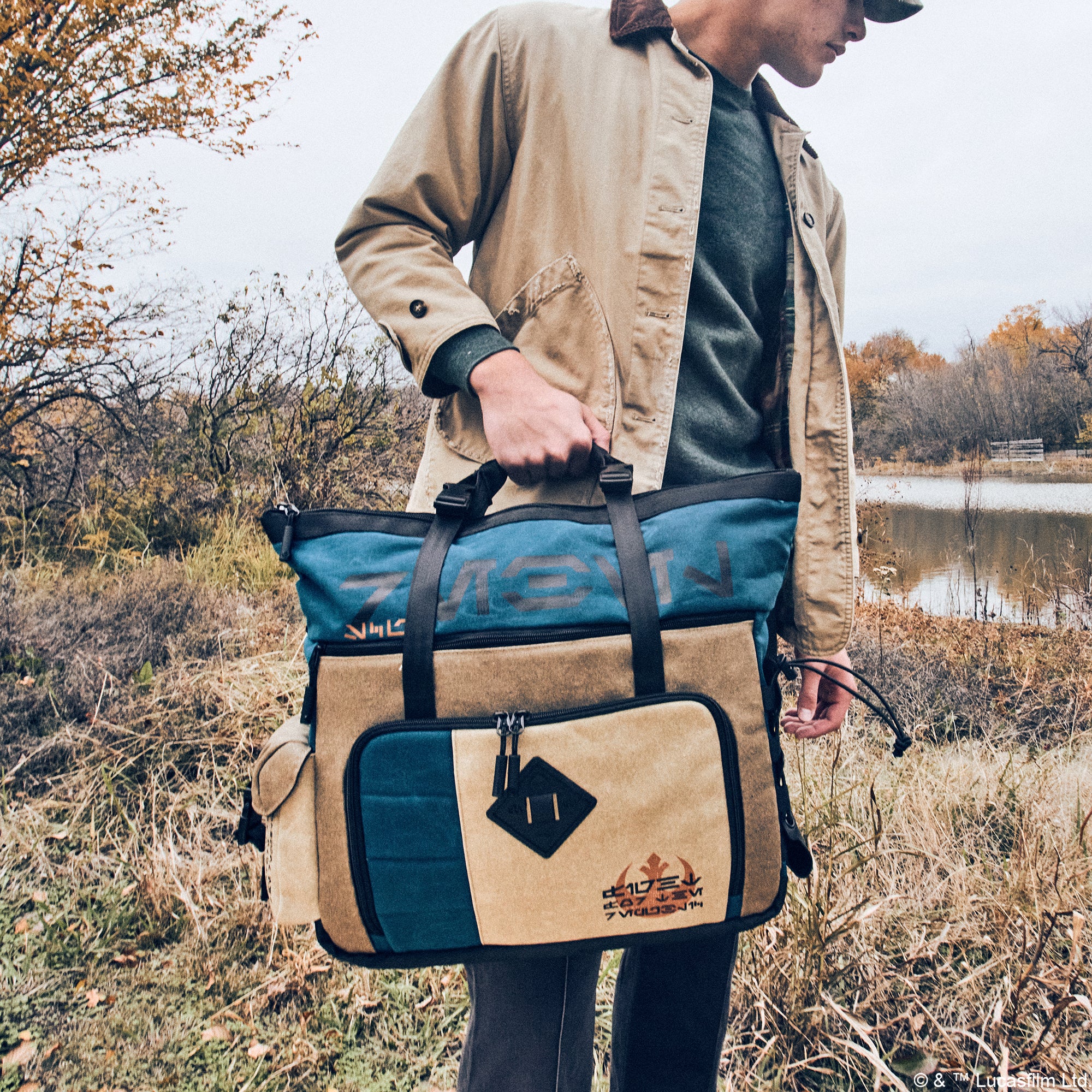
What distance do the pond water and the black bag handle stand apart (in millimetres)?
3687

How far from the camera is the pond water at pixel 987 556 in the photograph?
5.19 meters

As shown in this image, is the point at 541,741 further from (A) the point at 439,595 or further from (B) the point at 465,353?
(B) the point at 465,353

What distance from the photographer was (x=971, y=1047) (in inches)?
67.5

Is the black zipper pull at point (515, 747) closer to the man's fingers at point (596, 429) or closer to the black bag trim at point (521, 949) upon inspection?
the black bag trim at point (521, 949)

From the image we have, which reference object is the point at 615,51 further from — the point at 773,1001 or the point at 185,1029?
the point at 185,1029

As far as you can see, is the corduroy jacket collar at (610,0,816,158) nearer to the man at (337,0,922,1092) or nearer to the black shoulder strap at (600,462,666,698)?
the man at (337,0,922,1092)

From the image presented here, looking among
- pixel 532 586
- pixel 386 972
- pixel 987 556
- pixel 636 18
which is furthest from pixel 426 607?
pixel 987 556

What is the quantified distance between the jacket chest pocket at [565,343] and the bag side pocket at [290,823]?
1.51 feet

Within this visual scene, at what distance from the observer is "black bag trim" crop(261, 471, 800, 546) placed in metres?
0.83

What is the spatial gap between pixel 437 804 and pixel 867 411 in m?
21.4

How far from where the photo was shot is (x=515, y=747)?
2.49ft

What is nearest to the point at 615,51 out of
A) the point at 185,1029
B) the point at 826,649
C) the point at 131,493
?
the point at 826,649

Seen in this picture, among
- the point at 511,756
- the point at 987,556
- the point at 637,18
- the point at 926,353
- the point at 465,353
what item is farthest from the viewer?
the point at 926,353

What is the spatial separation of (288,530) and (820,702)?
92 centimetres
